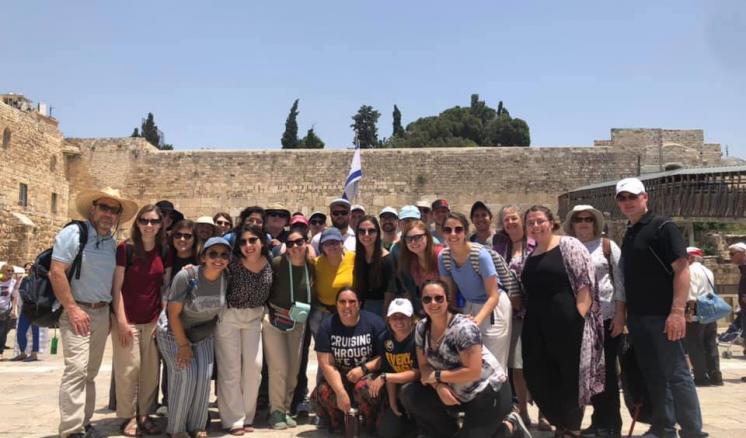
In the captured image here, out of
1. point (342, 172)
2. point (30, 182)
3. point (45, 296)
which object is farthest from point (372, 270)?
point (30, 182)

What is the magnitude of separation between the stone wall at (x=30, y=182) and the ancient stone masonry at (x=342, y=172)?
9.0 inches

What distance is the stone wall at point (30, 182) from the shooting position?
14.8 m

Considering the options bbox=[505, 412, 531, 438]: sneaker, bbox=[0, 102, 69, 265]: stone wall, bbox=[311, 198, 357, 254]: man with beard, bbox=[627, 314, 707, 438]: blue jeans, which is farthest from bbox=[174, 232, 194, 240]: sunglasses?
bbox=[0, 102, 69, 265]: stone wall

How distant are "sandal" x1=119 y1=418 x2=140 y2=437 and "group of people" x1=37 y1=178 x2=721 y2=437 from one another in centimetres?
1

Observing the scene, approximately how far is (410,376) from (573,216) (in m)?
1.69

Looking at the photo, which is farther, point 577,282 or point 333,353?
point 333,353

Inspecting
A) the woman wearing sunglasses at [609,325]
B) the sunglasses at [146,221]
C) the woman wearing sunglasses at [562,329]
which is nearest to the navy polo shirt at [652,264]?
the woman wearing sunglasses at [609,325]

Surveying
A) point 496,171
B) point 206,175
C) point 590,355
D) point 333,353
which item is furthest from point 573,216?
point 206,175

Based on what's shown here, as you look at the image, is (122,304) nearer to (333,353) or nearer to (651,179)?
(333,353)

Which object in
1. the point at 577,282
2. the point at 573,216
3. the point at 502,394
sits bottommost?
the point at 502,394

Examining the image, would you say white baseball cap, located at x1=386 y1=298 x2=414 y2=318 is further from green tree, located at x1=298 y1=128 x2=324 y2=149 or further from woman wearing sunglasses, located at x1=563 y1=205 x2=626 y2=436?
green tree, located at x1=298 y1=128 x2=324 y2=149

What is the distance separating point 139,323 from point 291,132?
32.7 m

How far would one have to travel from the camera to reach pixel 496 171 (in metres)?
20.5

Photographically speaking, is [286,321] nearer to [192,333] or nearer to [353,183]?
[192,333]
